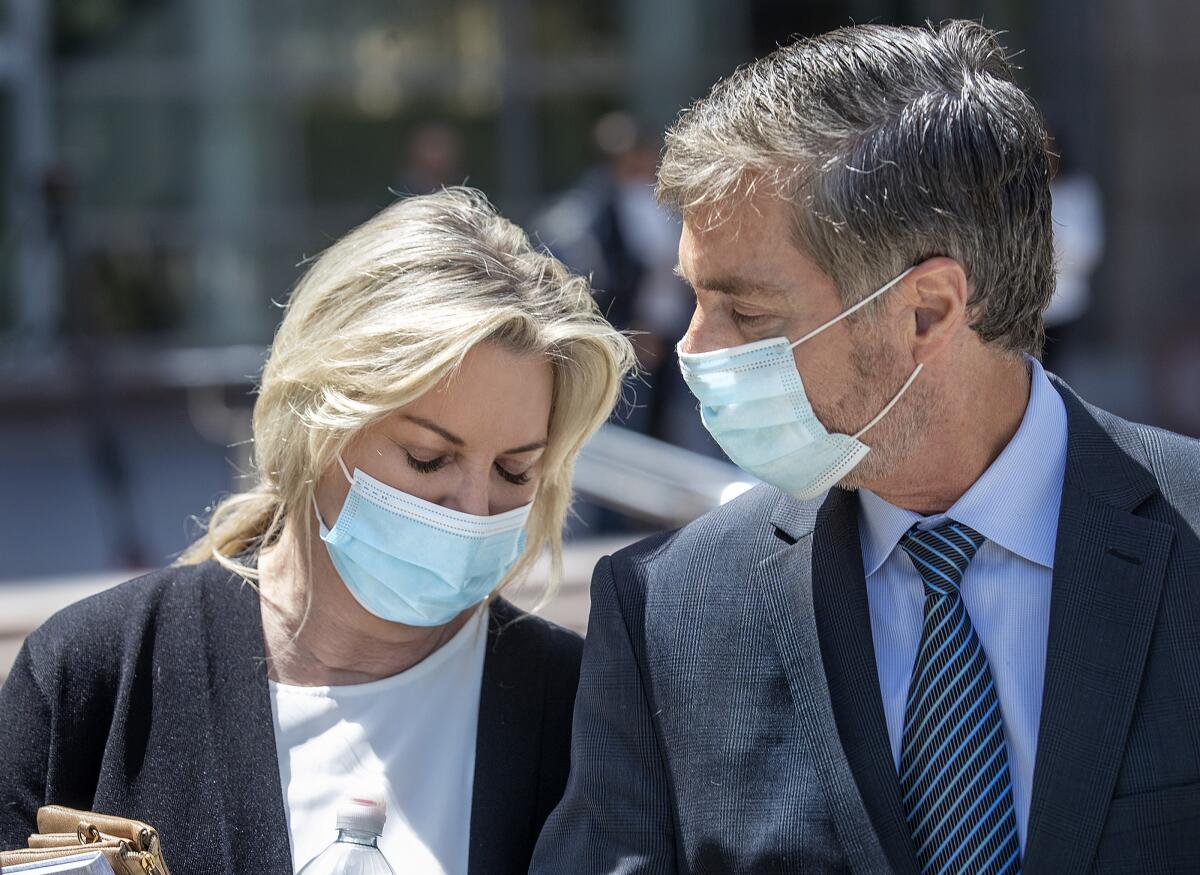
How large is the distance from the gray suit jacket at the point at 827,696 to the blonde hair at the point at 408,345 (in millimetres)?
477

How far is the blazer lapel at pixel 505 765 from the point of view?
8.29 feet

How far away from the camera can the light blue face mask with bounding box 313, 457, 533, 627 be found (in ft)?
8.57

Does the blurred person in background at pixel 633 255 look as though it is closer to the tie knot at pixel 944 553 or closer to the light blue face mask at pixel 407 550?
the light blue face mask at pixel 407 550

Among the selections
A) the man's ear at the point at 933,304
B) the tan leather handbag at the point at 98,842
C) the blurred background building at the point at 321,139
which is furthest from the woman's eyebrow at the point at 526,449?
the blurred background building at the point at 321,139

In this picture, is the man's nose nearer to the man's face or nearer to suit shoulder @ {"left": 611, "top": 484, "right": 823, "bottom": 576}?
the man's face

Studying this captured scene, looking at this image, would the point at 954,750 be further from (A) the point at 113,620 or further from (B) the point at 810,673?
(A) the point at 113,620

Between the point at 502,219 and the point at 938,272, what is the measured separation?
107 cm

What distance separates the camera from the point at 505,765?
2.59 metres

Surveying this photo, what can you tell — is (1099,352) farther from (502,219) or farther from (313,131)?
(502,219)

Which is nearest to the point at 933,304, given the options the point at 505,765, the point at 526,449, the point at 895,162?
the point at 895,162

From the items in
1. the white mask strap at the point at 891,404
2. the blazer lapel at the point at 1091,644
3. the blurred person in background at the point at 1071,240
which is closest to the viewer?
the blazer lapel at the point at 1091,644

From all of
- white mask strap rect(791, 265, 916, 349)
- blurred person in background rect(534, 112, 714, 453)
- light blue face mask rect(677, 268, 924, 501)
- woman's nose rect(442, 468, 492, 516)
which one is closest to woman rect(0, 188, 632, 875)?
woman's nose rect(442, 468, 492, 516)

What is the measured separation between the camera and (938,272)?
2158 millimetres

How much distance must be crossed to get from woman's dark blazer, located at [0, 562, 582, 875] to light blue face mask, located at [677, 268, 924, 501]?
2.27 feet
